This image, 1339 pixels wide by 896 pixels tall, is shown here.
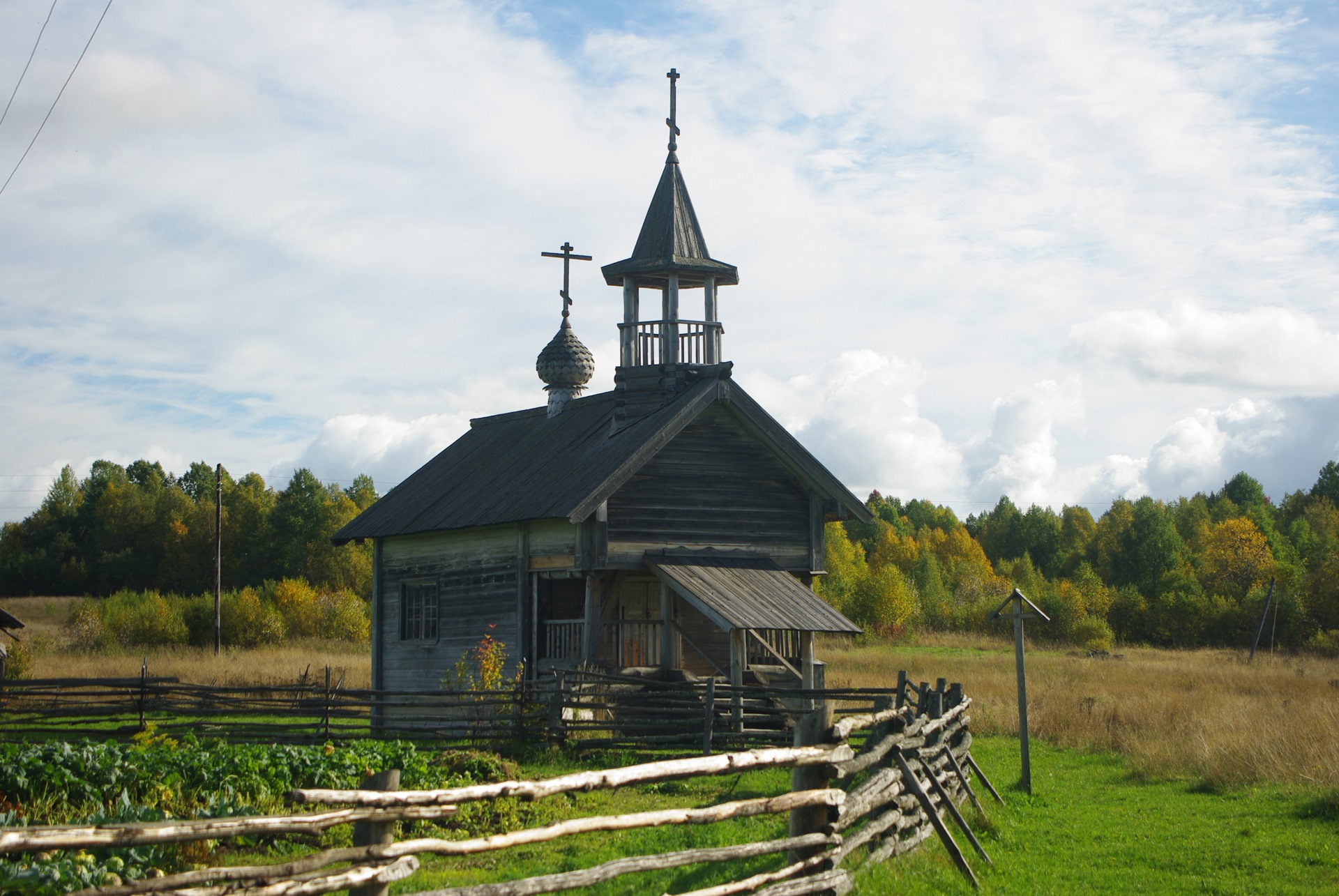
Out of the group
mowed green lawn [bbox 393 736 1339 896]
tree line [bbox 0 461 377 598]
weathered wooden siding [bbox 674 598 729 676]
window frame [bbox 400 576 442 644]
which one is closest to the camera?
mowed green lawn [bbox 393 736 1339 896]

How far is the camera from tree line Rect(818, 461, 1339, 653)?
188 ft

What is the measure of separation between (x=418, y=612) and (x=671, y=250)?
29.8ft

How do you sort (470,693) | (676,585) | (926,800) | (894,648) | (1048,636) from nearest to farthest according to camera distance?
(926,800) → (470,693) → (676,585) → (894,648) → (1048,636)

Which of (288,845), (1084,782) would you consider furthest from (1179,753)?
(288,845)

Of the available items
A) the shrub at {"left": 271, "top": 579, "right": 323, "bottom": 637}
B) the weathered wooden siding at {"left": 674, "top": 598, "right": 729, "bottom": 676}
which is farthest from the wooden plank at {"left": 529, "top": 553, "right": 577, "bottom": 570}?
the shrub at {"left": 271, "top": 579, "right": 323, "bottom": 637}

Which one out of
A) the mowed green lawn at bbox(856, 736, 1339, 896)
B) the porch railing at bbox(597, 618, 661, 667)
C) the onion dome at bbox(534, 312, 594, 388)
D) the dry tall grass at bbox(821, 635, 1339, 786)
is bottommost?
the mowed green lawn at bbox(856, 736, 1339, 896)

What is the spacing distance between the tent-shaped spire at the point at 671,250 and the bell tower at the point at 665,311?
1 centimetres

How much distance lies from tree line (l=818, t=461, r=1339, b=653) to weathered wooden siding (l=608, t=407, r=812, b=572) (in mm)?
4233

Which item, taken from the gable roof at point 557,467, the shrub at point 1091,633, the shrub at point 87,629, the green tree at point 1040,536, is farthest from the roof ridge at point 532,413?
the green tree at point 1040,536

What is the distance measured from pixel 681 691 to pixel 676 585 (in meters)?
1.91

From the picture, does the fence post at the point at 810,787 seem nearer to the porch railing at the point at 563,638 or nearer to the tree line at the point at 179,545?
the porch railing at the point at 563,638

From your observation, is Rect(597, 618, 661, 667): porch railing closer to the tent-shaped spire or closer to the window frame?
the window frame

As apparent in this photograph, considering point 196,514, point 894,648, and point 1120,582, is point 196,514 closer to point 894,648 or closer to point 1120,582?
point 894,648

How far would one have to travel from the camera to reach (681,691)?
18734mm
